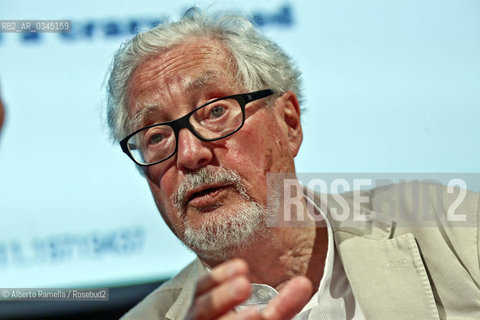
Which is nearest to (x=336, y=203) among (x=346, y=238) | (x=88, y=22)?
(x=346, y=238)

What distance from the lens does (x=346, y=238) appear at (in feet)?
5.31

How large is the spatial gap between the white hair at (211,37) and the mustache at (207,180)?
11.8 inches

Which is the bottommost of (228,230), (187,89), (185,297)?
(185,297)

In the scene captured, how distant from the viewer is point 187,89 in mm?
1507

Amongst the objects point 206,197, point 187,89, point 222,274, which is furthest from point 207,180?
point 222,274

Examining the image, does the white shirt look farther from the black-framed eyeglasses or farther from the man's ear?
the black-framed eyeglasses

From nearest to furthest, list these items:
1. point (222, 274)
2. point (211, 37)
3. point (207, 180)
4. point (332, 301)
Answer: point (222, 274)
point (207, 180)
point (332, 301)
point (211, 37)

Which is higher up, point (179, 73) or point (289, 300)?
point (179, 73)

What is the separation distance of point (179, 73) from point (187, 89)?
0.06m

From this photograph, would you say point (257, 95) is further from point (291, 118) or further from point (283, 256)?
point (283, 256)

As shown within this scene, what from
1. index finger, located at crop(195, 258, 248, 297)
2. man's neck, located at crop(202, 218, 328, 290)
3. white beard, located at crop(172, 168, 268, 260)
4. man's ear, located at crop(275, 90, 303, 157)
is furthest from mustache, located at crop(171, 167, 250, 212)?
index finger, located at crop(195, 258, 248, 297)

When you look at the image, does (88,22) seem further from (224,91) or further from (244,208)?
(244,208)

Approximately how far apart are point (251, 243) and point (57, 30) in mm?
980

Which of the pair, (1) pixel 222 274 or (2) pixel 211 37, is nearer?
(1) pixel 222 274
